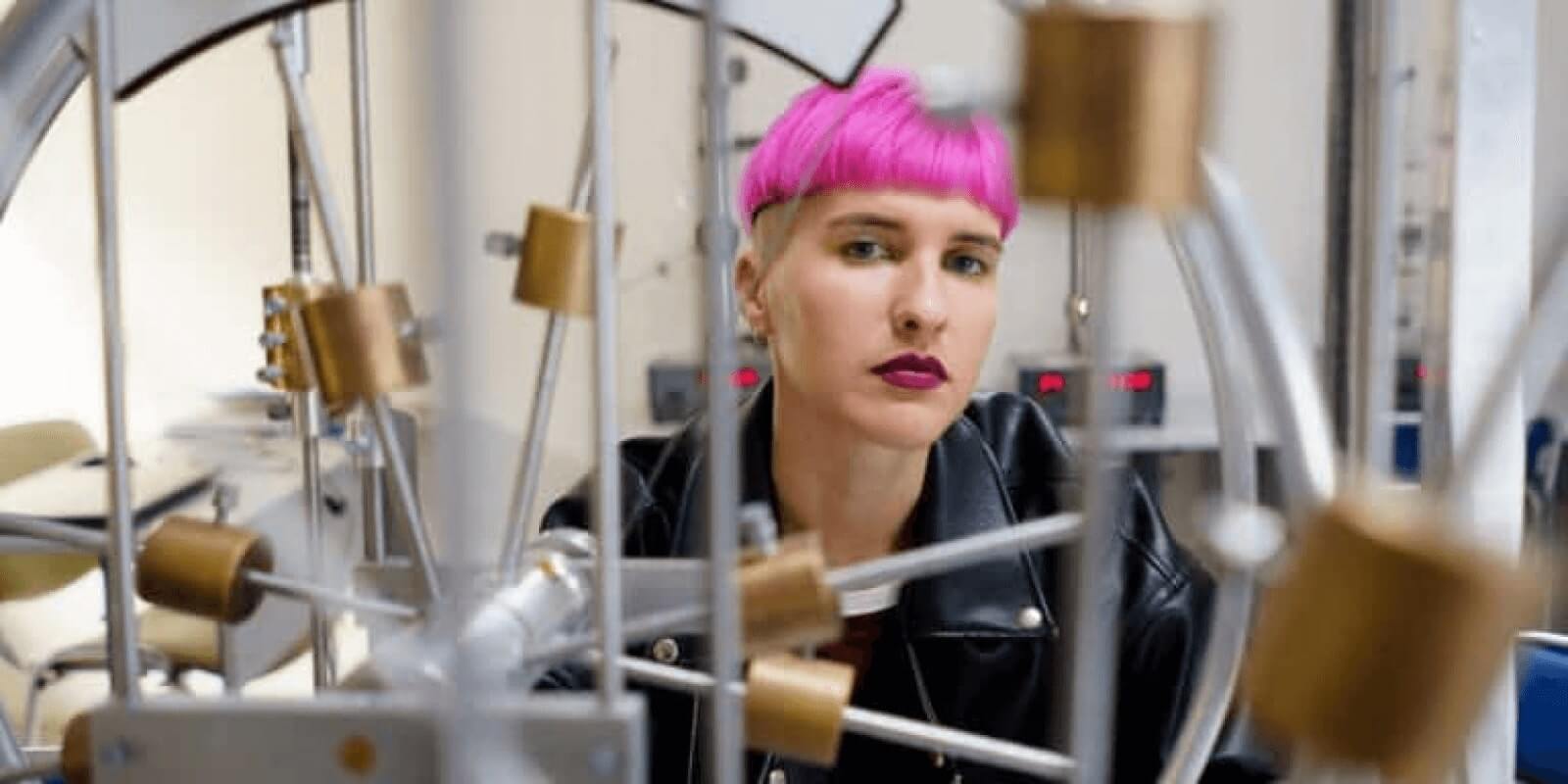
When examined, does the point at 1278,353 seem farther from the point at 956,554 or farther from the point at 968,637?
the point at 968,637

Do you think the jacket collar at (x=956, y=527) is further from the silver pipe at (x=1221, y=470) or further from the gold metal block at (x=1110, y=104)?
the gold metal block at (x=1110, y=104)

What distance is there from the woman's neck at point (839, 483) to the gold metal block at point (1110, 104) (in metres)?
0.60

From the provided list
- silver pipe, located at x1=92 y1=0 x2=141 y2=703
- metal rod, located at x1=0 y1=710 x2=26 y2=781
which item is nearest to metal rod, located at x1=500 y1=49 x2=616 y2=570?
silver pipe, located at x1=92 y1=0 x2=141 y2=703

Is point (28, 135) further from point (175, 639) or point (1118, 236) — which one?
point (175, 639)

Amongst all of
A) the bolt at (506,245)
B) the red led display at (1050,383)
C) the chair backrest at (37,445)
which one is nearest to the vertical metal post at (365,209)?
the bolt at (506,245)


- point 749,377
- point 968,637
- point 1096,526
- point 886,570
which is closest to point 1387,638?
point 1096,526

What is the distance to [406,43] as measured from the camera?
262 mm

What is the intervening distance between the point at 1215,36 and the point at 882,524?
2.18ft

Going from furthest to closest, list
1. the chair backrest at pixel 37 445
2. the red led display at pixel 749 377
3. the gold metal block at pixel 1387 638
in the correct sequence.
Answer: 1. the chair backrest at pixel 37 445
2. the red led display at pixel 749 377
3. the gold metal block at pixel 1387 638

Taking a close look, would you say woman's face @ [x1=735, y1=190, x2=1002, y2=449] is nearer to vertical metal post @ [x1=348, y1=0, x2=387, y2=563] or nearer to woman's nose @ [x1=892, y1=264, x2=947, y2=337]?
woman's nose @ [x1=892, y1=264, x2=947, y2=337]

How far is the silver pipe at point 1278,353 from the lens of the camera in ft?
1.06

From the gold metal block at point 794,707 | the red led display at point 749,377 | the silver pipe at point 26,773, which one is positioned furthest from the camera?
the red led display at point 749,377

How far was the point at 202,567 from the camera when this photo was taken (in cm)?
43

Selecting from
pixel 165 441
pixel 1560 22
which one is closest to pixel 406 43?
pixel 1560 22
